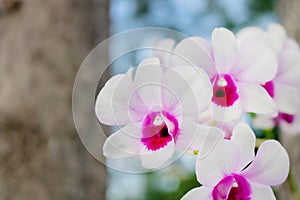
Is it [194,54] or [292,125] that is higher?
[194,54]

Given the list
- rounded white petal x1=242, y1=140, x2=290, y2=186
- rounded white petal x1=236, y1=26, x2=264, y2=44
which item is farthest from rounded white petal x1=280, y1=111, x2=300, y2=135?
rounded white petal x1=242, y1=140, x2=290, y2=186

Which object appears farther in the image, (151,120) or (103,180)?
(103,180)

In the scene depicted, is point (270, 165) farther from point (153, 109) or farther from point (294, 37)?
point (294, 37)

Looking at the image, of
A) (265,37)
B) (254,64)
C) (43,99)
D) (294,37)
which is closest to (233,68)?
(254,64)

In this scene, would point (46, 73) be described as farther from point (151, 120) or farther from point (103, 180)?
point (151, 120)

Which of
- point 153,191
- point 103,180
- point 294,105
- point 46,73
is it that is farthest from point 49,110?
point 153,191

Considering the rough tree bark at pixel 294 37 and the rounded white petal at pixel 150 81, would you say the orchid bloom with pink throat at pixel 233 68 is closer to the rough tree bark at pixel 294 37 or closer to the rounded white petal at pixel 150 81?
the rounded white petal at pixel 150 81
